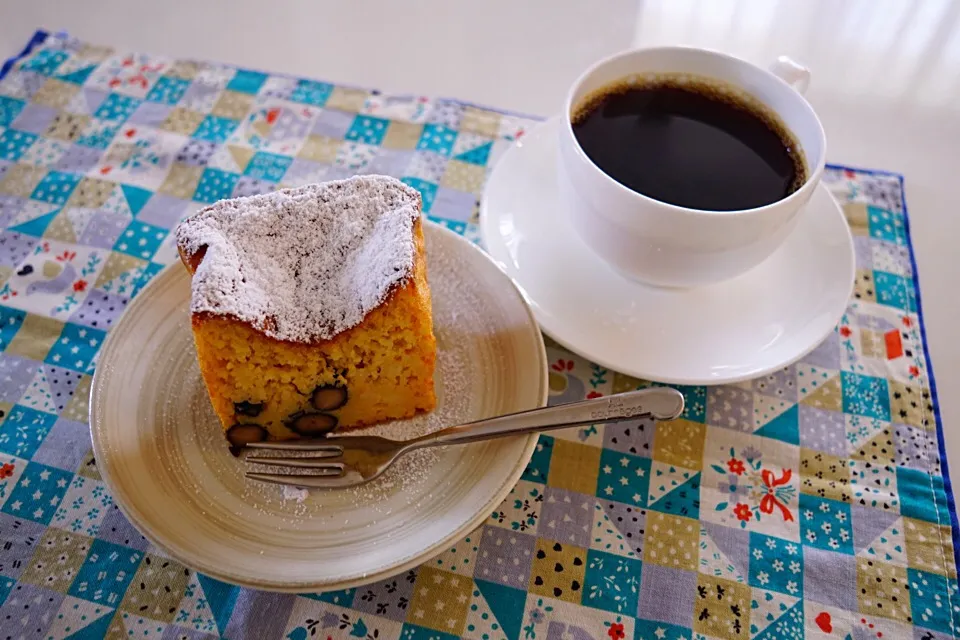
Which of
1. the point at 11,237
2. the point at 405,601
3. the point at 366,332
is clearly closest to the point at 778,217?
the point at 366,332

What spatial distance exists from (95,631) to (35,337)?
51cm

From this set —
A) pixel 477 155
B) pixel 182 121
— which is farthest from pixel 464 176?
pixel 182 121

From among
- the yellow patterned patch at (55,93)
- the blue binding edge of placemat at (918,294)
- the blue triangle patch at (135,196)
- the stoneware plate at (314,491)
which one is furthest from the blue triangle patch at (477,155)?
the yellow patterned patch at (55,93)

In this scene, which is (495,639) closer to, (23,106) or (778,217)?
(778,217)

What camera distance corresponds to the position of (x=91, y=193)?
1.38 m

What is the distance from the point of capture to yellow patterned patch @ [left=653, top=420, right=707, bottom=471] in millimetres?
1085

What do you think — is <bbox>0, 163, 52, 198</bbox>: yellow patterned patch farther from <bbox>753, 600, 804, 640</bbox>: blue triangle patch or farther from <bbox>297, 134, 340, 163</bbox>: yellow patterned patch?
<bbox>753, 600, 804, 640</bbox>: blue triangle patch

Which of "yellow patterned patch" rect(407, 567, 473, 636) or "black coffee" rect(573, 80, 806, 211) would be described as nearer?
"yellow patterned patch" rect(407, 567, 473, 636)

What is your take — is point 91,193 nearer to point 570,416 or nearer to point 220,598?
point 220,598

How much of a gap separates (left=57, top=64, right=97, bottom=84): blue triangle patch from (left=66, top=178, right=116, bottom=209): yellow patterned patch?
0.31 meters

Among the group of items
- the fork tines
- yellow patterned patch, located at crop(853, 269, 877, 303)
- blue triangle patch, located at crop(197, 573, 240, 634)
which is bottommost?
blue triangle patch, located at crop(197, 573, 240, 634)

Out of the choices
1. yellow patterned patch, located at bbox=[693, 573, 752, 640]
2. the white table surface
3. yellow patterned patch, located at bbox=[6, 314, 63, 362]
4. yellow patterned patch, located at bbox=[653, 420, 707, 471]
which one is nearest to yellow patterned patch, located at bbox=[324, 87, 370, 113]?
the white table surface

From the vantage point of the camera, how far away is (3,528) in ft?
3.22

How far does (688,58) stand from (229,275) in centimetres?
80
